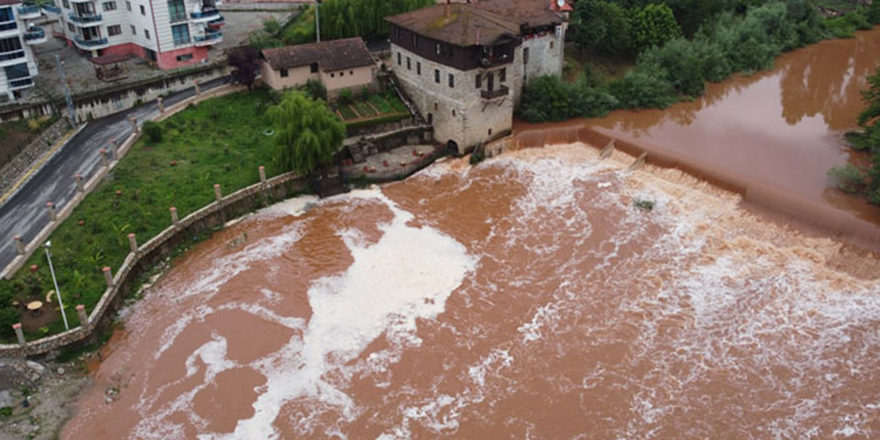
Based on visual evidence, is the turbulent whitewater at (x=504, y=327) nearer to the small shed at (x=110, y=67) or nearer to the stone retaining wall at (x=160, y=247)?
the stone retaining wall at (x=160, y=247)

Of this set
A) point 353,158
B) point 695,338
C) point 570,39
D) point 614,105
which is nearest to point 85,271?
point 353,158

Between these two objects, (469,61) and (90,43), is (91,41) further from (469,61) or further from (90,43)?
(469,61)

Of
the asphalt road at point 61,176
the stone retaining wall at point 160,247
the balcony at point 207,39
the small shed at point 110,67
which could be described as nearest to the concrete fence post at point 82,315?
the stone retaining wall at point 160,247

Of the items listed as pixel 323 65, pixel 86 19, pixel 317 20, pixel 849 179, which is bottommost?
pixel 849 179

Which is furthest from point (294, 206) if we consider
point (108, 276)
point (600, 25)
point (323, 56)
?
point (600, 25)

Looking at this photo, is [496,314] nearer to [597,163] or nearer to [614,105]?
[597,163]
